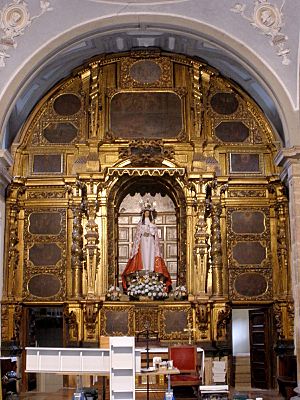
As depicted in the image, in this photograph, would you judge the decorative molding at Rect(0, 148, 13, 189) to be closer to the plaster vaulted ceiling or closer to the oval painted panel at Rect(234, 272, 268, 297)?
the plaster vaulted ceiling

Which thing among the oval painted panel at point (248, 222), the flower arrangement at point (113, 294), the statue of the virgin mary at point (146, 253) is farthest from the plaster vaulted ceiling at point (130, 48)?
the flower arrangement at point (113, 294)

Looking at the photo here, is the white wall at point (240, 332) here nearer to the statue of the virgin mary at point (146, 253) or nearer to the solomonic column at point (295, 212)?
the statue of the virgin mary at point (146, 253)

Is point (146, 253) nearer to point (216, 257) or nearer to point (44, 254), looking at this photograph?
point (216, 257)

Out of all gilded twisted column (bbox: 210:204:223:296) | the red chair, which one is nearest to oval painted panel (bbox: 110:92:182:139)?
gilded twisted column (bbox: 210:204:223:296)

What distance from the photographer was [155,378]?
1392 centimetres

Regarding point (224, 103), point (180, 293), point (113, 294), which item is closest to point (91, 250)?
point (113, 294)

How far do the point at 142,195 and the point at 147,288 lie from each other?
247 centimetres

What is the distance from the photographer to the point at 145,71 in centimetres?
1608

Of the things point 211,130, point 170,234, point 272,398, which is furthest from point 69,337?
point 211,130

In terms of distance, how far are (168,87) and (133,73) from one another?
873 millimetres

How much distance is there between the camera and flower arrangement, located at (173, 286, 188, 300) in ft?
48.7

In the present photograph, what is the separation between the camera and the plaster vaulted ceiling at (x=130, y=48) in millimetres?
14805

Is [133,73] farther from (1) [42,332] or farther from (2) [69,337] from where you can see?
(1) [42,332]

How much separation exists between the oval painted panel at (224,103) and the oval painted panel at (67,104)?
10.1 ft
